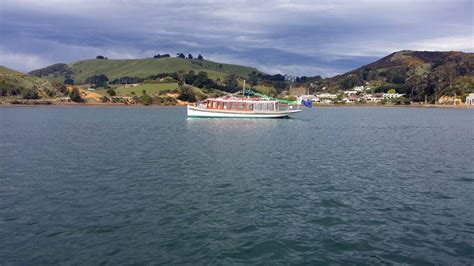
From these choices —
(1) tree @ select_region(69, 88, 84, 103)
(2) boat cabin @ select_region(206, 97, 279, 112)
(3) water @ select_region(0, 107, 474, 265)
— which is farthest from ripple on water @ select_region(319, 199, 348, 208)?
(1) tree @ select_region(69, 88, 84, 103)

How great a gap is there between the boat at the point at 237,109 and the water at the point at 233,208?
53850mm

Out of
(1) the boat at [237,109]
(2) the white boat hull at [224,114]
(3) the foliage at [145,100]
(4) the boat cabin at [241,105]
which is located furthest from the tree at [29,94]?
(4) the boat cabin at [241,105]

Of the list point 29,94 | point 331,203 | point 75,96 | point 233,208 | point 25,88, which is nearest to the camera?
point 233,208

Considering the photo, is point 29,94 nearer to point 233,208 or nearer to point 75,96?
point 75,96

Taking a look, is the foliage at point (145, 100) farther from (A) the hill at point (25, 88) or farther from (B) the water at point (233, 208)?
(B) the water at point (233, 208)

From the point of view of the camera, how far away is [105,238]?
600 inches

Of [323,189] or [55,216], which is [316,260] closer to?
[323,189]

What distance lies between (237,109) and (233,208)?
7310 centimetres

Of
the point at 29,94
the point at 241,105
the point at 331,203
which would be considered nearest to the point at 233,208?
the point at 331,203

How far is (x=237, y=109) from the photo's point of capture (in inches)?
3612

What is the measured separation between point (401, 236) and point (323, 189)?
7.39m

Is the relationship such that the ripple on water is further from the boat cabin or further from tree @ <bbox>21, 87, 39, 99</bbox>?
tree @ <bbox>21, 87, 39, 99</bbox>

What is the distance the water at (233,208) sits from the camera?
14.3 m

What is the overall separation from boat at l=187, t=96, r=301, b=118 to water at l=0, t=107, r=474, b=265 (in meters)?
53.9
